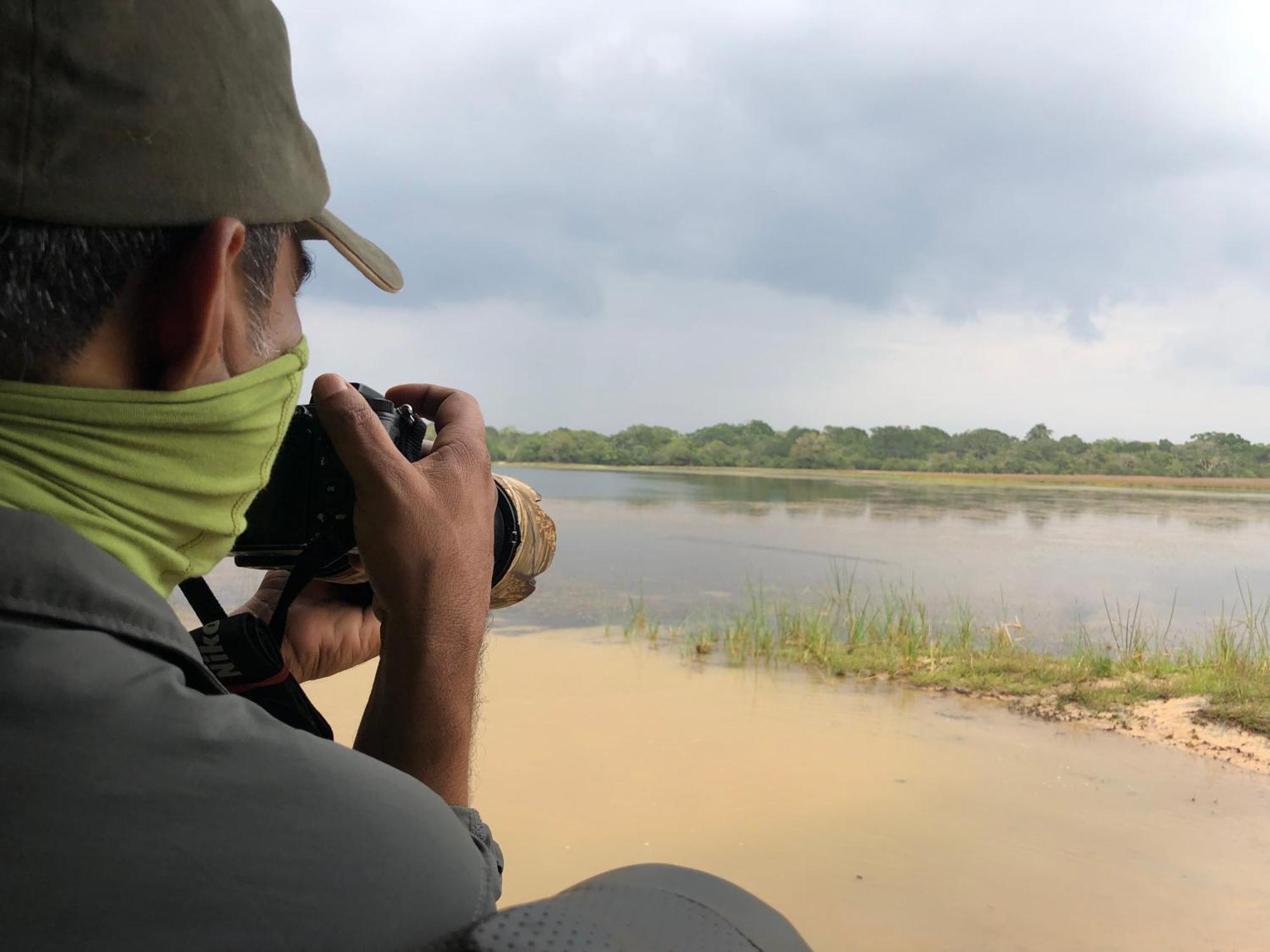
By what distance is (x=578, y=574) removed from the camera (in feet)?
35.1

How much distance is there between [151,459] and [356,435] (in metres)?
0.24

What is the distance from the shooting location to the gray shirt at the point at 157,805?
47 cm

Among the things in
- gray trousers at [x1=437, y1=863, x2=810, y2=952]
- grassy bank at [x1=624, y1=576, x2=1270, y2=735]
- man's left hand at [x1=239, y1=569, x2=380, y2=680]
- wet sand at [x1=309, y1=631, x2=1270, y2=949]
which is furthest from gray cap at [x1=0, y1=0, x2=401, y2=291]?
grassy bank at [x1=624, y1=576, x2=1270, y2=735]

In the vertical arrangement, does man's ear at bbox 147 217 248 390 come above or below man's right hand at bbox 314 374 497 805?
above

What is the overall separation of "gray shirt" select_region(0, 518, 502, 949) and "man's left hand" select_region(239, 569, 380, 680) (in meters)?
0.69

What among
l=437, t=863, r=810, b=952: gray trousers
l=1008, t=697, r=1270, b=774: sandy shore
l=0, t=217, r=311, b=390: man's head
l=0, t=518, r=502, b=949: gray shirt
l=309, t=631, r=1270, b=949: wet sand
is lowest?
l=309, t=631, r=1270, b=949: wet sand

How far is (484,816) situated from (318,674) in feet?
7.80

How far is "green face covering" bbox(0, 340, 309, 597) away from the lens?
23.2 inches

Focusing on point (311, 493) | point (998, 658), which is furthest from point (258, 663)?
point (998, 658)

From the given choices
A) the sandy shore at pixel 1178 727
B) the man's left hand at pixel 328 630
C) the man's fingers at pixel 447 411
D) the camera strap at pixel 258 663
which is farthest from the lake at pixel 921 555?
the camera strap at pixel 258 663

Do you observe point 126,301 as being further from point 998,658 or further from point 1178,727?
point 998,658

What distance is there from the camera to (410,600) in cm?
89

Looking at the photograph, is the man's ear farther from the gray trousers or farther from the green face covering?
the gray trousers

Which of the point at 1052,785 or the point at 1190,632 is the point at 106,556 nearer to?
the point at 1052,785
